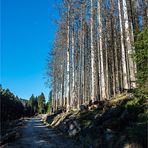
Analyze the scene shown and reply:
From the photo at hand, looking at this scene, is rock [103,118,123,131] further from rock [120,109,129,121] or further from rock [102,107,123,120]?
rock [102,107,123,120]

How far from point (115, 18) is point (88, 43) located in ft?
22.0

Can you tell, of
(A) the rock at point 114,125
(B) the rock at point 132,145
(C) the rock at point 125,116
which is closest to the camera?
(B) the rock at point 132,145

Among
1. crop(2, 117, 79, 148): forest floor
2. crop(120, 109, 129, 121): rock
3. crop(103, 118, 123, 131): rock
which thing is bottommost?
crop(2, 117, 79, 148): forest floor

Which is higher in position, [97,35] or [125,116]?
[97,35]

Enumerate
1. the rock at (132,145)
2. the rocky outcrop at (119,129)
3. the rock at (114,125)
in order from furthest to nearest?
the rock at (114,125)
the rocky outcrop at (119,129)
the rock at (132,145)

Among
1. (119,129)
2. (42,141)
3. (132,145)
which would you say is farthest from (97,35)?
(132,145)

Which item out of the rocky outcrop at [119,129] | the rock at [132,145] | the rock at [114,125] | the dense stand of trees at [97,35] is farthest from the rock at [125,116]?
the dense stand of trees at [97,35]

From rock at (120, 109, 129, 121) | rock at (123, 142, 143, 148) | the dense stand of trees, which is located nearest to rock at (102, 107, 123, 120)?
rock at (120, 109, 129, 121)

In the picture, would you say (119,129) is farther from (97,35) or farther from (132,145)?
(97,35)

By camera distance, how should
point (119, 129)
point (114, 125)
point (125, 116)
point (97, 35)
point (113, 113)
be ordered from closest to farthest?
point (119, 129) < point (114, 125) < point (125, 116) < point (113, 113) < point (97, 35)

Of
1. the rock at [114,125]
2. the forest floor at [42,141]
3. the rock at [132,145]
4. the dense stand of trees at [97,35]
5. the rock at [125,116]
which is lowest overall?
the forest floor at [42,141]

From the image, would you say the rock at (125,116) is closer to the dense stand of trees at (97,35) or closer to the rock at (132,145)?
the rock at (132,145)

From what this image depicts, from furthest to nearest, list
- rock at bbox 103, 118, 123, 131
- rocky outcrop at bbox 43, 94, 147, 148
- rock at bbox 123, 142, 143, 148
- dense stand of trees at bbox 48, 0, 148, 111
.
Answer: dense stand of trees at bbox 48, 0, 148, 111, rock at bbox 103, 118, 123, 131, rocky outcrop at bbox 43, 94, 147, 148, rock at bbox 123, 142, 143, 148

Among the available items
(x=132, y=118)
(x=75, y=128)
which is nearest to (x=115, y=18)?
(x=75, y=128)
